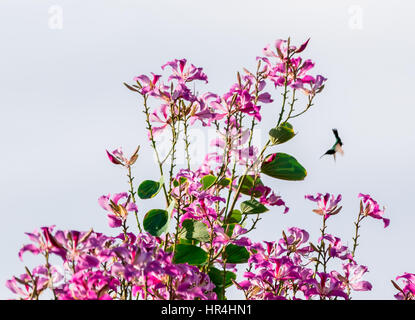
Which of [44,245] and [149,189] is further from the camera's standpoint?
[149,189]

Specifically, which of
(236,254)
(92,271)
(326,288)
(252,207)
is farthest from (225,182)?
(92,271)

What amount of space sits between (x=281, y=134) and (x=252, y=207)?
0.42 m

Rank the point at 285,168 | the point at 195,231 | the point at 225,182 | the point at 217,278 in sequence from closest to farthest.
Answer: the point at 195,231 < the point at 217,278 < the point at 285,168 < the point at 225,182

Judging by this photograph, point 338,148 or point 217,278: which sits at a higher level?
point 338,148

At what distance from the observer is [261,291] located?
2930 mm

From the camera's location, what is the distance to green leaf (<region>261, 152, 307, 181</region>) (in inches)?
125

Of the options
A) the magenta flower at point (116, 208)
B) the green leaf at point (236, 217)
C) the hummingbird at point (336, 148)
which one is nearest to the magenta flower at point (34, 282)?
the magenta flower at point (116, 208)

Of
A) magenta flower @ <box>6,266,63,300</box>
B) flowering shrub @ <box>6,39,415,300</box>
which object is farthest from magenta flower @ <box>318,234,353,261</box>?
magenta flower @ <box>6,266,63,300</box>

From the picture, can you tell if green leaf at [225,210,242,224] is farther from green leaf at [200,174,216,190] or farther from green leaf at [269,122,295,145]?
green leaf at [269,122,295,145]

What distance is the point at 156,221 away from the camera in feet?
9.26

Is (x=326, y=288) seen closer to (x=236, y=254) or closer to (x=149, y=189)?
(x=236, y=254)

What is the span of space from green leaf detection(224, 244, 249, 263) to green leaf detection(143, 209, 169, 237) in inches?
16.7
